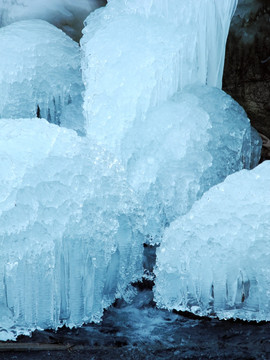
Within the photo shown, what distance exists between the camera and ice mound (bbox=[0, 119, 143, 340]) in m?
2.71

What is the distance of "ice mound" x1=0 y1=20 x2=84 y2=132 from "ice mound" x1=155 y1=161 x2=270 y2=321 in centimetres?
166

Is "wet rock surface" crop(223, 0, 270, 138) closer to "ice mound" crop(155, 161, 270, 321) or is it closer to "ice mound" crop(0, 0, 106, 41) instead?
"ice mound" crop(0, 0, 106, 41)

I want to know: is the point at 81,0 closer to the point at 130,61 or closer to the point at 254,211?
the point at 130,61

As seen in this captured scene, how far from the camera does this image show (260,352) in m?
2.60

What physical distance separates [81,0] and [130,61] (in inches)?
54.7

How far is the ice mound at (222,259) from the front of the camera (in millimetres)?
2789

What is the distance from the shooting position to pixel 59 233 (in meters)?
2.73

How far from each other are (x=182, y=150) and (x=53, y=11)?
193cm

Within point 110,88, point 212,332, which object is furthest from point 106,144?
point 212,332

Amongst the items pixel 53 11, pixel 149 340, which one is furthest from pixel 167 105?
pixel 53 11

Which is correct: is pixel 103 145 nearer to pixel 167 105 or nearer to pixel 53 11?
pixel 167 105

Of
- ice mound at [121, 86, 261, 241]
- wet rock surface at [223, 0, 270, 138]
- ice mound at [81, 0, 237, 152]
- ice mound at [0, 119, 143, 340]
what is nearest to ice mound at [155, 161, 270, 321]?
ice mound at [0, 119, 143, 340]

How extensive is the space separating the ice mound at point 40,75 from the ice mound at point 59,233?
1.46 m

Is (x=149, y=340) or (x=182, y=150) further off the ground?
(x=182, y=150)
